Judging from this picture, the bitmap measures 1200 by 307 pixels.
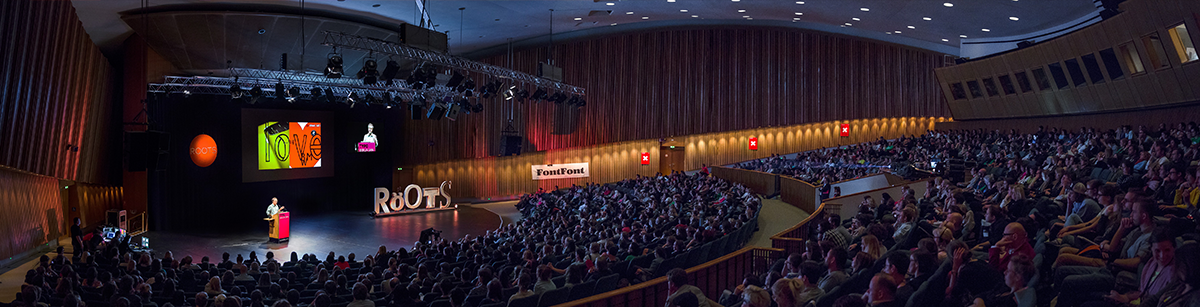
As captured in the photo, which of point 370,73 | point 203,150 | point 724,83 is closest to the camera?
point 370,73

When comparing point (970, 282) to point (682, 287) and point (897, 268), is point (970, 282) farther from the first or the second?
point (682, 287)

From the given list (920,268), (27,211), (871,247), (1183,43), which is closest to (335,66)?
(27,211)

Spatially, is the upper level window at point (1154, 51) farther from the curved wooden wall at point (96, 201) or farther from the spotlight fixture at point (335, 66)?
the curved wooden wall at point (96, 201)

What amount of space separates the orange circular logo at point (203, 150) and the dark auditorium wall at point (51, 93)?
1818 millimetres

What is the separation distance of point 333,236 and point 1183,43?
16018 millimetres

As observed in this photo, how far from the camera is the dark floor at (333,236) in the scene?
13.5 m

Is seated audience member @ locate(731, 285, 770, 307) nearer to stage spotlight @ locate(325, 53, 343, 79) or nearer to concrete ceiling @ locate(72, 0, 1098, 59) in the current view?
stage spotlight @ locate(325, 53, 343, 79)

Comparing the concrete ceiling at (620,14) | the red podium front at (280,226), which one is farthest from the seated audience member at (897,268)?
the red podium front at (280,226)

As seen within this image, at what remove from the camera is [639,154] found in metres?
26.0

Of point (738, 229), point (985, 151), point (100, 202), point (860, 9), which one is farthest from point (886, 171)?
point (100, 202)

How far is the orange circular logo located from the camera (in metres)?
16.6

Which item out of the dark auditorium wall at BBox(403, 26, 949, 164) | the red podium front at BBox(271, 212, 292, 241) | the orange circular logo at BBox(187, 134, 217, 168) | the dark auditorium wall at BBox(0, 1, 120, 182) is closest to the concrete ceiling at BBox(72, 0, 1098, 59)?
the dark auditorium wall at BBox(0, 1, 120, 182)

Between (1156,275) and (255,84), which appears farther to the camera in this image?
(255,84)

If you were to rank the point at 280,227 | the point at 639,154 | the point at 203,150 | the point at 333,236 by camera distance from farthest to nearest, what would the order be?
the point at 639,154, the point at 203,150, the point at 333,236, the point at 280,227
